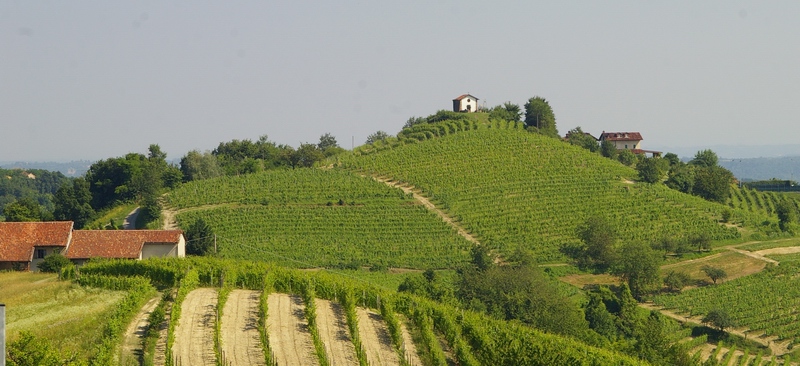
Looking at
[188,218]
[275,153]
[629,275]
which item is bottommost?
[629,275]

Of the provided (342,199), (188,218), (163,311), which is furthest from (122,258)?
(342,199)

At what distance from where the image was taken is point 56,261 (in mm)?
38688

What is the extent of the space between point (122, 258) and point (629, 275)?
29.4 meters

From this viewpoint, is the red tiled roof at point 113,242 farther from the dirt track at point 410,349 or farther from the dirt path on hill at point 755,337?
the dirt path on hill at point 755,337

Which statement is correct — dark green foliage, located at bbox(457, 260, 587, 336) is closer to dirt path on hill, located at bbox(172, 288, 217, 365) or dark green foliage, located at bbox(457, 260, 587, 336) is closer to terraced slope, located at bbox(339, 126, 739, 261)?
terraced slope, located at bbox(339, 126, 739, 261)

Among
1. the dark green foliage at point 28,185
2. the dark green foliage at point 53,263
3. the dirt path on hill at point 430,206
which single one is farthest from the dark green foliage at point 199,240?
the dark green foliage at point 28,185

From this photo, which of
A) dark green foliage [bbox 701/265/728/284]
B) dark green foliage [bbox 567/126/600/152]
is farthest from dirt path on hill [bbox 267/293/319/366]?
dark green foliage [bbox 567/126/600/152]

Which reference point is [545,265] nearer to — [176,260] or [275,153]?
[176,260]

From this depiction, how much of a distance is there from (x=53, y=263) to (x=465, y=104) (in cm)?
6740

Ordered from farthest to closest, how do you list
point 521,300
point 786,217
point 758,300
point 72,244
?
point 786,217, point 758,300, point 521,300, point 72,244

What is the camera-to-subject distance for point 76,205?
6712 centimetres

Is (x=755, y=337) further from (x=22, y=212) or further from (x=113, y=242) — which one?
(x=22, y=212)

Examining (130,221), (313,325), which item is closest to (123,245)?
(313,325)

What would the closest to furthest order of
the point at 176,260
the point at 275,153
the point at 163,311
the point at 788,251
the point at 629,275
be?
the point at 163,311
the point at 176,260
the point at 629,275
the point at 788,251
the point at 275,153
